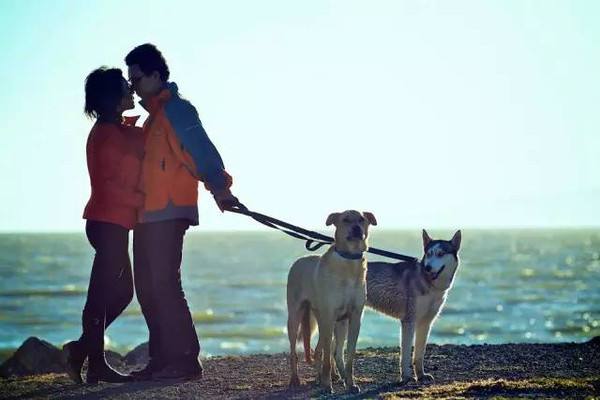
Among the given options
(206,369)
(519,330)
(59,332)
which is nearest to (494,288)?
(519,330)

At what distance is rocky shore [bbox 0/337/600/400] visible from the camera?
29.7 ft

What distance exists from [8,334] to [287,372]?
30.7 m

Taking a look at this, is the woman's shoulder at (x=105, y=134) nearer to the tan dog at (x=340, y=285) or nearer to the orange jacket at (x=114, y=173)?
the orange jacket at (x=114, y=173)

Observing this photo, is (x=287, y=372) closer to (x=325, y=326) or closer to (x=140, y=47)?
(x=325, y=326)

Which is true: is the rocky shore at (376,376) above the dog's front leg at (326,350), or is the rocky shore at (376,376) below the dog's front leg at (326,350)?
below

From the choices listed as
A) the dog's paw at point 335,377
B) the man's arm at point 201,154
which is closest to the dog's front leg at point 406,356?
the dog's paw at point 335,377

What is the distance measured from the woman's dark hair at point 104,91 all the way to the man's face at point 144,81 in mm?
134

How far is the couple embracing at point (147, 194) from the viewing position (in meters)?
8.87

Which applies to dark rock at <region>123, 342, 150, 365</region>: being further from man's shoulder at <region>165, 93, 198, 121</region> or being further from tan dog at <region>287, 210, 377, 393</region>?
man's shoulder at <region>165, 93, 198, 121</region>

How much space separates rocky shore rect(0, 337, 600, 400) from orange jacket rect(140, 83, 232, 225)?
1654mm

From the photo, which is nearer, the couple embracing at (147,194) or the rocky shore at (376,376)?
the couple embracing at (147,194)

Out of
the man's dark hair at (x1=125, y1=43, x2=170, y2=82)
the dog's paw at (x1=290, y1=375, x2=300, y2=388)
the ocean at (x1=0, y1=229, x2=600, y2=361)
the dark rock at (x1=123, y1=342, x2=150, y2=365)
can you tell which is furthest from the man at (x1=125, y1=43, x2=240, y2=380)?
Answer: the ocean at (x1=0, y1=229, x2=600, y2=361)

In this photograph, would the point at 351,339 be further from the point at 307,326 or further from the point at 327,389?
the point at 307,326

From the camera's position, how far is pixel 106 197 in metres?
9.04
